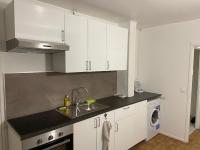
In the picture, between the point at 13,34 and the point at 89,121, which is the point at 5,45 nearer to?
the point at 13,34

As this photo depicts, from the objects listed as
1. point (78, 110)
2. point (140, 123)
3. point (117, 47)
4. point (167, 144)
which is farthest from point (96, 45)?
point (167, 144)

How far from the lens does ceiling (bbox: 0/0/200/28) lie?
78.1 inches

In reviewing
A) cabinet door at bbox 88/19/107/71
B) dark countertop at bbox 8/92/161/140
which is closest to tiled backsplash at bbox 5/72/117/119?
dark countertop at bbox 8/92/161/140

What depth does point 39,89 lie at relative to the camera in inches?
78.3

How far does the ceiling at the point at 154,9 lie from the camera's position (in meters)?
1.98

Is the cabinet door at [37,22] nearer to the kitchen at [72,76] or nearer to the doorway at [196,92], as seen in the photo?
the kitchen at [72,76]

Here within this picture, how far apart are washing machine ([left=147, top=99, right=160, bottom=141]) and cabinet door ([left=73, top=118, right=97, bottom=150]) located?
4.55 ft

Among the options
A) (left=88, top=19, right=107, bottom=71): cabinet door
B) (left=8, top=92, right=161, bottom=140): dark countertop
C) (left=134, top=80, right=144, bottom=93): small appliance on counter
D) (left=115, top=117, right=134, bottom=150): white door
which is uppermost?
(left=88, top=19, right=107, bottom=71): cabinet door

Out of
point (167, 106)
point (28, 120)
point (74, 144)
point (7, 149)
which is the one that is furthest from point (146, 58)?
point (7, 149)

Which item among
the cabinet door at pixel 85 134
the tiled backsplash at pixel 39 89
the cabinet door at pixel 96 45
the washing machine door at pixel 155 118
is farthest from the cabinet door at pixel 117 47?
the washing machine door at pixel 155 118

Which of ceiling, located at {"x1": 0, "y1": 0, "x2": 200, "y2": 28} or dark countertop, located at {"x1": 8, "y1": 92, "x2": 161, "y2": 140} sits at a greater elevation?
ceiling, located at {"x1": 0, "y1": 0, "x2": 200, "y2": 28}

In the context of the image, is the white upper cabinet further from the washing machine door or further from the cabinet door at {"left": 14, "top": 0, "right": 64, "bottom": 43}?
the washing machine door

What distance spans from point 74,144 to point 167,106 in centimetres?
223

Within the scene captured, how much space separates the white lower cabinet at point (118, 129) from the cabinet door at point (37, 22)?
1.12 meters
